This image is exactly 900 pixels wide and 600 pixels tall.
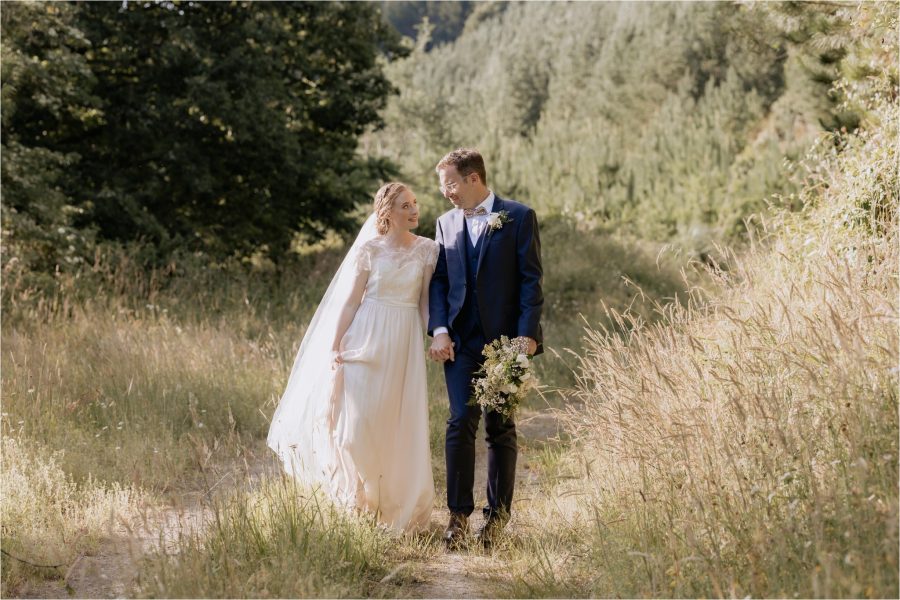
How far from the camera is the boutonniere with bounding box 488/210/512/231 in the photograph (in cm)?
464

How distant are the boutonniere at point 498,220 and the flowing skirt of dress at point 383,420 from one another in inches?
28.9

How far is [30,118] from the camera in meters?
12.9

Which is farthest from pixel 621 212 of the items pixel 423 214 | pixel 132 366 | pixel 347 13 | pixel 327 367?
pixel 327 367

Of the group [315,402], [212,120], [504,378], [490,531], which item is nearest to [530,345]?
[504,378]

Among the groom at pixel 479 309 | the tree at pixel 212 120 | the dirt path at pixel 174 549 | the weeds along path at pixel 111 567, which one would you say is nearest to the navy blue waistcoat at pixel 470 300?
the groom at pixel 479 309

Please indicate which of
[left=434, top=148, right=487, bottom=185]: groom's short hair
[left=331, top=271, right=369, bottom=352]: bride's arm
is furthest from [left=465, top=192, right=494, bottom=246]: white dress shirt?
[left=331, top=271, right=369, bottom=352]: bride's arm

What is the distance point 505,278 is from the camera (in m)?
4.69

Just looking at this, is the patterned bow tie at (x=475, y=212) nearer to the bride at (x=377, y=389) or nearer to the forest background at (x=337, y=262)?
the bride at (x=377, y=389)

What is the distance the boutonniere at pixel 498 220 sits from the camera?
4.64 metres

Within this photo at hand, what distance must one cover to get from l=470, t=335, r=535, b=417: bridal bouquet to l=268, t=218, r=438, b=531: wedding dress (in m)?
0.55

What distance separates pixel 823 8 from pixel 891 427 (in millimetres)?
6069

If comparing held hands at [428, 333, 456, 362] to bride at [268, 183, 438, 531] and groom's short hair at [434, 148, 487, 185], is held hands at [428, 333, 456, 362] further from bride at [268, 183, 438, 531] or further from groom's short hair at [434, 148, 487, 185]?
groom's short hair at [434, 148, 487, 185]

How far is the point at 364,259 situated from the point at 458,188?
682 millimetres

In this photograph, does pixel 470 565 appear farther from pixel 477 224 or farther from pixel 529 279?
pixel 477 224
